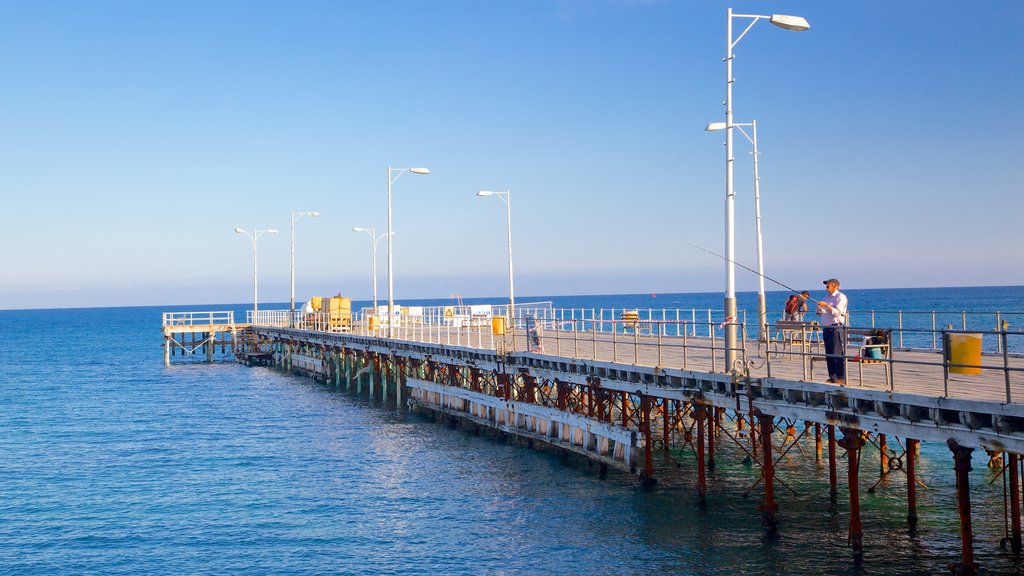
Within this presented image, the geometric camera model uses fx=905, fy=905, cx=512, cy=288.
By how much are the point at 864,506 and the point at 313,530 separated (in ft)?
43.1

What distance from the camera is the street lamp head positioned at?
18.4 meters

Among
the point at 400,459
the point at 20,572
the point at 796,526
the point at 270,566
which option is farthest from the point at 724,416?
the point at 20,572

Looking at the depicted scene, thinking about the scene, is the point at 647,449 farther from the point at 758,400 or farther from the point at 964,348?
the point at 964,348

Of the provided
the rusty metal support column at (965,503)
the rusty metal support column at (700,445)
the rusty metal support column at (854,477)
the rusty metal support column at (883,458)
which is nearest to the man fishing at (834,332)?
the rusty metal support column at (854,477)

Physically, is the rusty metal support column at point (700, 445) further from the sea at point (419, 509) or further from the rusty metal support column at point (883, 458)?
the rusty metal support column at point (883, 458)

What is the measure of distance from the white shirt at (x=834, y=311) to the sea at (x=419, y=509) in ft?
15.2

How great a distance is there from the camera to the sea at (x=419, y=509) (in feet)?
60.8

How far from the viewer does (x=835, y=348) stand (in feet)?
56.0

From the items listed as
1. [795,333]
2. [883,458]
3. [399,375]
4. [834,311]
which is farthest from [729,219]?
[399,375]

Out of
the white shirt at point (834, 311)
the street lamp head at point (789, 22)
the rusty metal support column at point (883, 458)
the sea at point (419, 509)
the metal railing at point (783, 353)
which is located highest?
the street lamp head at point (789, 22)

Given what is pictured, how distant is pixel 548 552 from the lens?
62.4ft

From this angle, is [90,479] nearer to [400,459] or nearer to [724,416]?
[400,459]

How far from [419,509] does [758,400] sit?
9259mm

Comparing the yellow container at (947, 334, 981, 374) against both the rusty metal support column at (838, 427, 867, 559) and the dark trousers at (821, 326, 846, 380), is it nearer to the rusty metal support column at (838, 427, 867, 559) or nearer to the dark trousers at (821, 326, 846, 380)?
the dark trousers at (821, 326, 846, 380)
